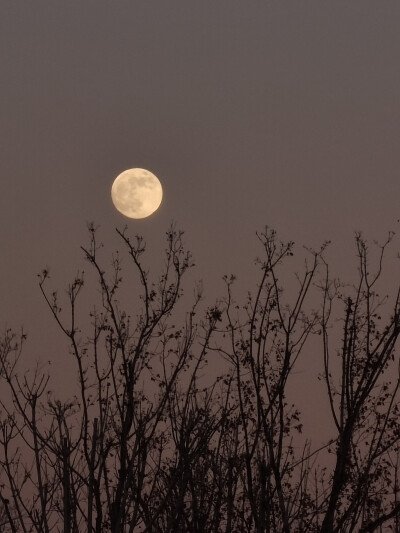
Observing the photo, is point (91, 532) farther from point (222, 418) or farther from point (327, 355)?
point (327, 355)

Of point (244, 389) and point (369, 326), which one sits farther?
point (244, 389)

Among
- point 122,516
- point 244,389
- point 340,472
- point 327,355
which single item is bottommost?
point 340,472

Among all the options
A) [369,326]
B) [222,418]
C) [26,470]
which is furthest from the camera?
[26,470]

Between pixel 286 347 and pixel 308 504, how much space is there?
3.96 m

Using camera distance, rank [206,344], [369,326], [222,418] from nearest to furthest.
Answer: [369,326], [222,418], [206,344]

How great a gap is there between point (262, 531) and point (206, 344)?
3793 millimetres

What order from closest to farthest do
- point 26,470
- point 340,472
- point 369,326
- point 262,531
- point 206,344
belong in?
point 340,472, point 262,531, point 369,326, point 206,344, point 26,470

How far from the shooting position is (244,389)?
15281 millimetres

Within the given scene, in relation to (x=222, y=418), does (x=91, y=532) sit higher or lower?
lower

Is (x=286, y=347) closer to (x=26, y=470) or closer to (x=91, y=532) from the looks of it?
(x=91, y=532)

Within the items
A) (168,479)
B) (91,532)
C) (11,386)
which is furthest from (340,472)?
(11,386)

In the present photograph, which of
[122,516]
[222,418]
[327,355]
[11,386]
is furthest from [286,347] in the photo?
[11,386]

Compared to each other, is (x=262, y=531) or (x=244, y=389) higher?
(x=244, y=389)

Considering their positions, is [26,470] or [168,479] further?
[26,470]
